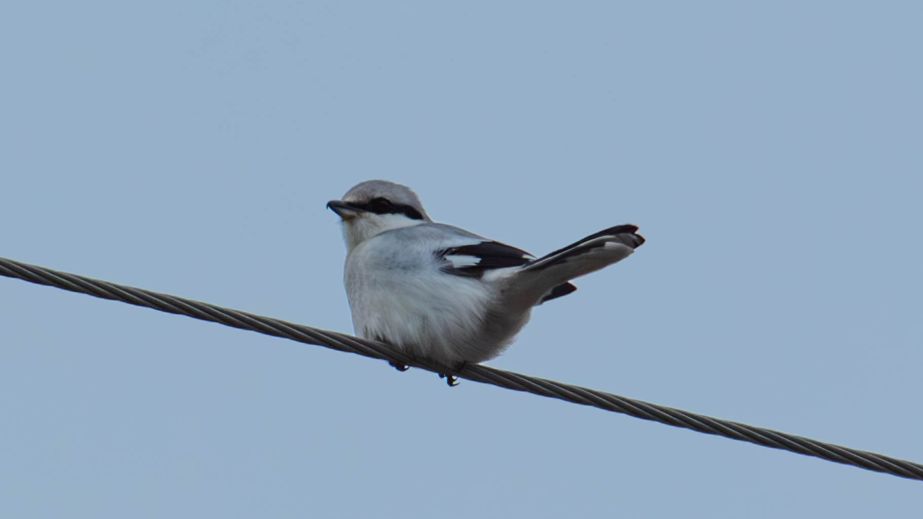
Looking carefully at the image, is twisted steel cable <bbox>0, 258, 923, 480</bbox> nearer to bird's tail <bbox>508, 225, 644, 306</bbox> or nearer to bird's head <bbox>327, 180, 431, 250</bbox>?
bird's tail <bbox>508, 225, 644, 306</bbox>

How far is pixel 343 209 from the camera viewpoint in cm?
680

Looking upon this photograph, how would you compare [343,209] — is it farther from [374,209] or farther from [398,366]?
[398,366]

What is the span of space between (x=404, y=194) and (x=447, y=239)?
1.03 metres

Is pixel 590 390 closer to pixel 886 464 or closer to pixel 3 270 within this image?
pixel 886 464

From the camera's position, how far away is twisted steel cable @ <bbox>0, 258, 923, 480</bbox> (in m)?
4.20

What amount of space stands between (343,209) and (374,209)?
0.16 metres

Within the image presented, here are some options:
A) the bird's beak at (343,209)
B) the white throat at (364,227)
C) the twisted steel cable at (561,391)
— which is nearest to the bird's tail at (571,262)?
the twisted steel cable at (561,391)

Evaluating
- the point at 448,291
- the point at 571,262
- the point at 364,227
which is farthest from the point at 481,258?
the point at 364,227

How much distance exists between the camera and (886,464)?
4.36 metres

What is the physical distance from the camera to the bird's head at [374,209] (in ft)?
22.2

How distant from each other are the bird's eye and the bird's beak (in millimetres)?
77

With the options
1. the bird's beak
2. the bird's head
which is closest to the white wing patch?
the bird's head

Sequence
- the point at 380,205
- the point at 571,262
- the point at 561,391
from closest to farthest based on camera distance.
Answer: the point at 561,391
the point at 571,262
the point at 380,205

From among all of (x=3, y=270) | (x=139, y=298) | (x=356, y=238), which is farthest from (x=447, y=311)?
(x=3, y=270)
